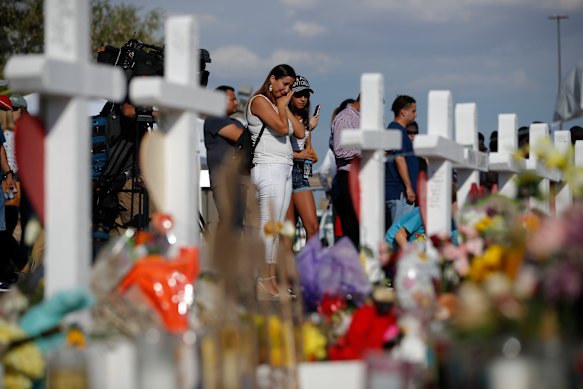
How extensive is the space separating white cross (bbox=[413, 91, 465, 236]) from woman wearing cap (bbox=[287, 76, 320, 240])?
8.64 feet

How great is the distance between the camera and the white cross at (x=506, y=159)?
19.7ft

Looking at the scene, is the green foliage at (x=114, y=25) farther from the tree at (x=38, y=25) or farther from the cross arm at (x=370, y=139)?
the cross arm at (x=370, y=139)

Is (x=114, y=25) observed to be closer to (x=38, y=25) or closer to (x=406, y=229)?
(x=38, y=25)

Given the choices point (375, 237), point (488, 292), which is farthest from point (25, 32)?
point (488, 292)

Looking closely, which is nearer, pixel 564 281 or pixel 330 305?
pixel 564 281

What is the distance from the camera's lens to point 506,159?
6000mm

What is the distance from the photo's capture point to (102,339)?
2.76 metres

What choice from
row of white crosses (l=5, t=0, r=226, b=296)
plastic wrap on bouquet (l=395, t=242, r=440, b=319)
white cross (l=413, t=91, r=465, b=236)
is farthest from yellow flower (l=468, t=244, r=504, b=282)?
white cross (l=413, t=91, r=465, b=236)

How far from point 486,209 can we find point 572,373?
4.64 feet

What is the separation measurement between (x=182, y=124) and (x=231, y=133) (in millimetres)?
3763

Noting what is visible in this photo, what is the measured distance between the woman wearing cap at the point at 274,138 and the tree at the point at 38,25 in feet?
59.0

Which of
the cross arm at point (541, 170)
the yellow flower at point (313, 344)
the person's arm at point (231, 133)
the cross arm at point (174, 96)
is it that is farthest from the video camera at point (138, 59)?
the yellow flower at point (313, 344)

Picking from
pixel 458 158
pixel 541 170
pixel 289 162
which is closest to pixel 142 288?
pixel 458 158

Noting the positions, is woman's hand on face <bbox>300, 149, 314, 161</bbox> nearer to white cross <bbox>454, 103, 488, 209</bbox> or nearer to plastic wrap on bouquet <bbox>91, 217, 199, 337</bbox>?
white cross <bbox>454, 103, 488, 209</bbox>
